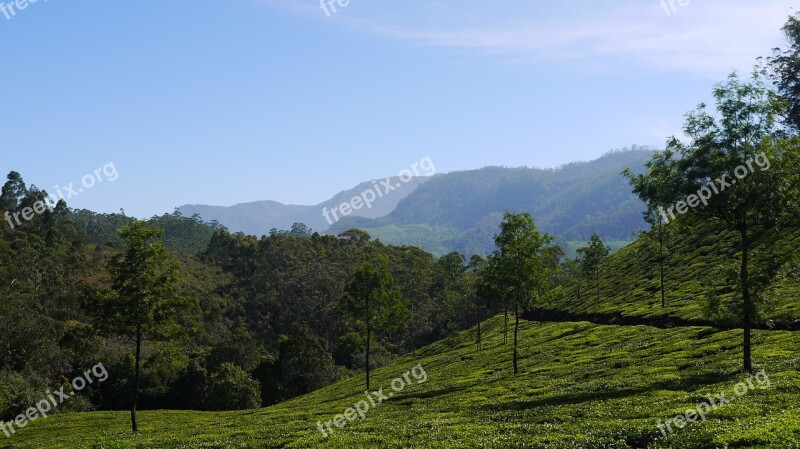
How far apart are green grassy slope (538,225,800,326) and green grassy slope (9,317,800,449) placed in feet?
21.0

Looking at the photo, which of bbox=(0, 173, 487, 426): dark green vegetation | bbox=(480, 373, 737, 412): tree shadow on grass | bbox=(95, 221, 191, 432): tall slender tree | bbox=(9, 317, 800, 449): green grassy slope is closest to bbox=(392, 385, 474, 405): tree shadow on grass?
bbox=(9, 317, 800, 449): green grassy slope

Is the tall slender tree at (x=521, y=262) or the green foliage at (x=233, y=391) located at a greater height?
the tall slender tree at (x=521, y=262)

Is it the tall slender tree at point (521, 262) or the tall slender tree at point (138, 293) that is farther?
the tall slender tree at point (521, 262)

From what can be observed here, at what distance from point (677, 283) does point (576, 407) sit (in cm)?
5965

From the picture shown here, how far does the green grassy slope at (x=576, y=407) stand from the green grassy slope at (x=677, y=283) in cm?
642

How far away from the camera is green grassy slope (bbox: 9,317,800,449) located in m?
20.6

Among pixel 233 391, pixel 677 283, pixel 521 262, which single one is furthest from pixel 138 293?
pixel 677 283

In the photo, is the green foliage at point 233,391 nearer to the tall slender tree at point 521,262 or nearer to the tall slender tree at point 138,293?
the tall slender tree at point 138,293

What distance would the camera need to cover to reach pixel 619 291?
94.6 meters

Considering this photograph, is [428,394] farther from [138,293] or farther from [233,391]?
A: [233,391]

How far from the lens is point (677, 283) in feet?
264

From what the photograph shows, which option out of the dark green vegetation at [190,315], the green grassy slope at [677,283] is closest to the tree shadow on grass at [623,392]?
the green grassy slope at [677,283]

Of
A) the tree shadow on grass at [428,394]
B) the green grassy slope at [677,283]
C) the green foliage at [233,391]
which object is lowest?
the green foliage at [233,391]

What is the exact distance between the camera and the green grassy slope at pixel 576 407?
20.6 meters
